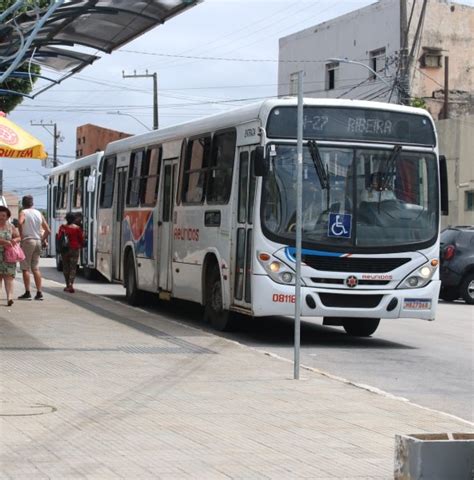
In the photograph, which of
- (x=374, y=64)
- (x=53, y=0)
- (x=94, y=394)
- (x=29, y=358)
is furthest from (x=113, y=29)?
(x=374, y=64)

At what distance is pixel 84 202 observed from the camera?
96.8ft

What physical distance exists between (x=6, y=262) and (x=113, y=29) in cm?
408

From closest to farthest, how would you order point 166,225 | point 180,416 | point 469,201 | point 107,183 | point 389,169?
point 180,416, point 389,169, point 166,225, point 107,183, point 469,201

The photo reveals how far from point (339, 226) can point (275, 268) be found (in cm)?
102

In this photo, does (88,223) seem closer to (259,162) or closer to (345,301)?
(345,301)

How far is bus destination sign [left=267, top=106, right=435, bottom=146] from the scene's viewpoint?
1490 centimetres

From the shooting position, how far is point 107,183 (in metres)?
23.9

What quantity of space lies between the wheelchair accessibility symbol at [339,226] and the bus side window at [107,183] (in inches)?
364

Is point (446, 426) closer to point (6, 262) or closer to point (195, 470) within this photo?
point (195, 470)

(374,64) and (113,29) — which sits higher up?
(374,64)

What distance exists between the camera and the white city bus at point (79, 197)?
28.4 metres

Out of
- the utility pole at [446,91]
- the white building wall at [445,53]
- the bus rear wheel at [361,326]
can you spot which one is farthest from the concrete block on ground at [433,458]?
the white building wall at [445,53]

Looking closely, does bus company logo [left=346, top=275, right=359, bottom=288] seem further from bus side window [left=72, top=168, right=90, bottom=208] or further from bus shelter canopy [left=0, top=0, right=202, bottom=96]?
bus side window [left=72, top=168, right=90, bottom=208]

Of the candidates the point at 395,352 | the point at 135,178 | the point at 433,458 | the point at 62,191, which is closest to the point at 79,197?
the point at 62,191
